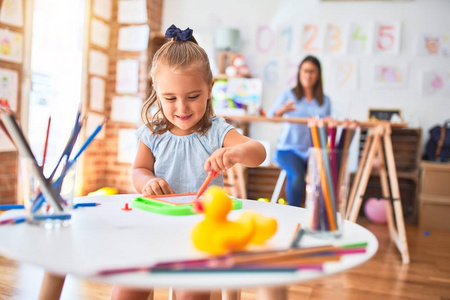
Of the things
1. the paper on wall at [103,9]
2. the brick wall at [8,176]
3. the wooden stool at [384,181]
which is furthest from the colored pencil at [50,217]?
the paper on wall at [103,9]

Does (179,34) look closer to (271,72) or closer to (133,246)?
(133,246)

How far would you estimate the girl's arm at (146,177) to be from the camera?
868mm

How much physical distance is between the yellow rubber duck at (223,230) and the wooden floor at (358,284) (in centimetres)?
81

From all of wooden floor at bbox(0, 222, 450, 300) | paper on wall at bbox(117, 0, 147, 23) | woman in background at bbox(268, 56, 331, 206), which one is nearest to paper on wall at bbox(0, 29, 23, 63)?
paper on wall at bbox(117, 0, 147, 23)

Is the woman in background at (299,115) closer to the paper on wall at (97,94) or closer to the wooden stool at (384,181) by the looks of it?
the wooden stool at (384,181)

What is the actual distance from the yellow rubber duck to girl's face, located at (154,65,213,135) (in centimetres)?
50

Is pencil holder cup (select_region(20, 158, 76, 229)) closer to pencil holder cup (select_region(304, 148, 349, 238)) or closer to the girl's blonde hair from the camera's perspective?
pencil holder cup (select_region(304, 148, 349, 238))

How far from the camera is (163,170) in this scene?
3.64 feet

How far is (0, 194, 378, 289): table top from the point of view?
398 millimetres

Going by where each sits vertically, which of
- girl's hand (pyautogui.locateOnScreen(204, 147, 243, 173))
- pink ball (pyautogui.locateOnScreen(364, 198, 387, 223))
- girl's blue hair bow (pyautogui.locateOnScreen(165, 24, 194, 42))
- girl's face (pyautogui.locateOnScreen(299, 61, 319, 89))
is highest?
girl's face (pyautogui.locateOnScreen(299, 61, 319, 89))

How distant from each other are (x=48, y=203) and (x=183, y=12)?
354 cm

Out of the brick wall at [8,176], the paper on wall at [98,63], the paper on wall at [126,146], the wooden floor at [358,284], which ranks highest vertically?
the paper on wall at [98,63]

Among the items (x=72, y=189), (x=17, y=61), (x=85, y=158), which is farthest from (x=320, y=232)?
(x=85, y=158)

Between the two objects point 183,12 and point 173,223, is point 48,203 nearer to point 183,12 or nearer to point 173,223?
point 173,223
